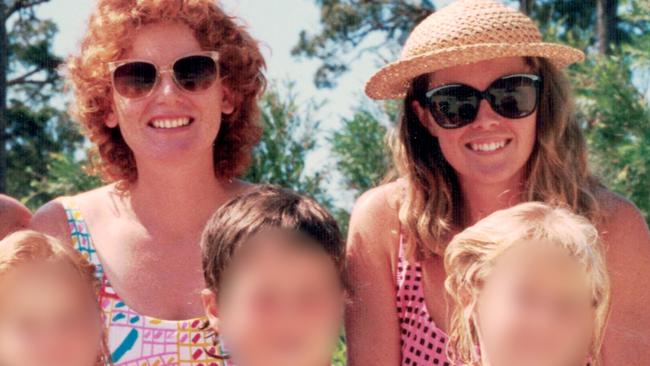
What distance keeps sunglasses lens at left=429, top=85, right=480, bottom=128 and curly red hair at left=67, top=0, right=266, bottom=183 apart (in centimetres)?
74

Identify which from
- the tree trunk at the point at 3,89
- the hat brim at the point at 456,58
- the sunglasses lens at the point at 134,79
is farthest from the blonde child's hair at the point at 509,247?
the tree trunk at the point at 3,89

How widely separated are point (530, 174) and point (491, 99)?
0.93 ft

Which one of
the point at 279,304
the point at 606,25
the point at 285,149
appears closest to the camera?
the point at 279,304

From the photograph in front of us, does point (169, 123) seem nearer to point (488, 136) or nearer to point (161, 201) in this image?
point (161, 201)

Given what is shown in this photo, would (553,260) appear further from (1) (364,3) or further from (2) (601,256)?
(1) (364,3)

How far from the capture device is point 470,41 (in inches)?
124

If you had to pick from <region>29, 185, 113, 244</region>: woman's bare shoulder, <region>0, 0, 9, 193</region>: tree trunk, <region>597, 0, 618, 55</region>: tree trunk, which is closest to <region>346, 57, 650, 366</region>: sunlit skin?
<region>29, 185, 113, 244</region>: woman's bare shoulder

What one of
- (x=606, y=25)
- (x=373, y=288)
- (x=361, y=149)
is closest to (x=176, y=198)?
(x=373, y=288)

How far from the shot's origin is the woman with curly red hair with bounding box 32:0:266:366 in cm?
321

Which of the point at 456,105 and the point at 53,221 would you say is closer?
the point at 456,105

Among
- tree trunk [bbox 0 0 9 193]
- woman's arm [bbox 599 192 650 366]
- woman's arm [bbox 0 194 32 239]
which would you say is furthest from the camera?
tree trunk [bbox 0 0 9 193]

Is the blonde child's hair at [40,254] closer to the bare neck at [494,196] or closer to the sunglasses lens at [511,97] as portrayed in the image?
the bare neck at [494,196]

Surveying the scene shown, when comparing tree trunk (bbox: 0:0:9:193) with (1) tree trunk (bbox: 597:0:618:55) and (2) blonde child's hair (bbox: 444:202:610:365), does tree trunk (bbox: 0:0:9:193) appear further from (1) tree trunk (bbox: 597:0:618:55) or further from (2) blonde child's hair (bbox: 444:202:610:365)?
(2) blonde child's hair (bbox: 444:202:610:365)

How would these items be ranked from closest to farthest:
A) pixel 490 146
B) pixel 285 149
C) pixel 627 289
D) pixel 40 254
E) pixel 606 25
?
1. pixel 40 254
2. pixel 627 289
3. pixel 490 146
4. pixel 285 149
5. pixel 606 25
